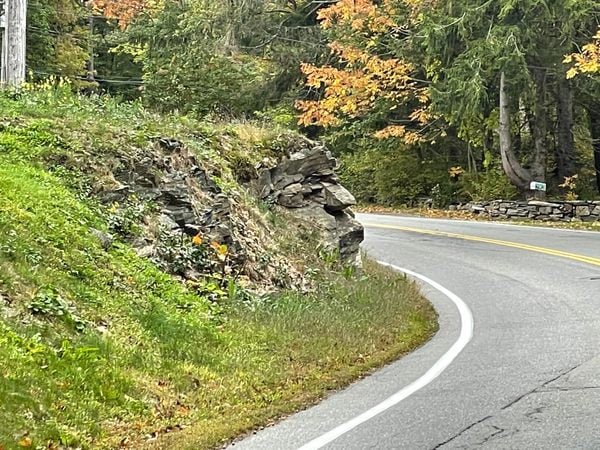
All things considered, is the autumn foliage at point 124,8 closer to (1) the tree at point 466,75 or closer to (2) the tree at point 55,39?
(2) the tree at point 55,39

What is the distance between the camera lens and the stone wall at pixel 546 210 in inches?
996

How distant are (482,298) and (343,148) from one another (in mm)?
23469

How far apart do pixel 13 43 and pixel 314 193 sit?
652 centimetres

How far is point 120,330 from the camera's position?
780 centimetres

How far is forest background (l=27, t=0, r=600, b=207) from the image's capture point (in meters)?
24.1

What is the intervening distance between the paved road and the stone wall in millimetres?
9846

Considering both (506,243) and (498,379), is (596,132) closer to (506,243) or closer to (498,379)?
(506,243)

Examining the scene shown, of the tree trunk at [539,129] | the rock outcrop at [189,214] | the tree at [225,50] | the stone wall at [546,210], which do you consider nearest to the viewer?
the rock outcrop at [189,214]

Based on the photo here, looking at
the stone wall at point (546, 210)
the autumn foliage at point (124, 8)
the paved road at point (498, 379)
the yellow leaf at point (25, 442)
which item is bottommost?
the paved road at point (498, 379)

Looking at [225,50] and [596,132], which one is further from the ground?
[225,50]

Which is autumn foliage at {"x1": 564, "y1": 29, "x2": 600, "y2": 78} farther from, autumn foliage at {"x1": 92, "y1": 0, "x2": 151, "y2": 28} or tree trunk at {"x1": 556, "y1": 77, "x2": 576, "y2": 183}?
autumn foliage at {"x1": 92, "y1": 0, "x2": 151, "y2": 28}

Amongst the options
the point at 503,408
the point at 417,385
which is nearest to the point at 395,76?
the point at 417,385

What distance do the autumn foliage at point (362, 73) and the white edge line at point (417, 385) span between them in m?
16.5

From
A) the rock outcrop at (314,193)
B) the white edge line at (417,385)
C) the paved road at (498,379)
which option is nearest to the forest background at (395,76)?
the rock outcrop at (314,193)
